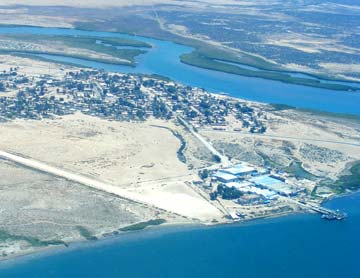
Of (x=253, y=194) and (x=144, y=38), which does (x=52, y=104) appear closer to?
(x=253, y=194)

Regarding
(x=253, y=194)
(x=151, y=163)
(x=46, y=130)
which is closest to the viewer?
(x=253, y=194)

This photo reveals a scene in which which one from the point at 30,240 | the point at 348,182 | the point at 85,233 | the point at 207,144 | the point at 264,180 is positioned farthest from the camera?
the point at 207,144

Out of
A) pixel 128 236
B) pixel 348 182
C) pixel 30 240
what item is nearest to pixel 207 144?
pixel 348 182

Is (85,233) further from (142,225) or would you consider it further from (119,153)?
(119,153)

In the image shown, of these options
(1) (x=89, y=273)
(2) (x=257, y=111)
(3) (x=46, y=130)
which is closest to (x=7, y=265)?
(1) (x=89, y=273)

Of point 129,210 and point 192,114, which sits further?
point 192,114

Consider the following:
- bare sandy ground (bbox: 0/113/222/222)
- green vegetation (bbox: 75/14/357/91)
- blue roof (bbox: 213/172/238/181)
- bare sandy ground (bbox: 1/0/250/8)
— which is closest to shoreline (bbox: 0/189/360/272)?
bare sandy ground (bbox: 0/113/222/222)
